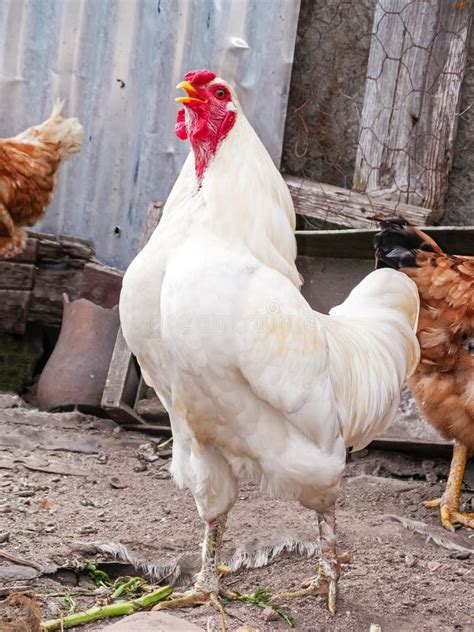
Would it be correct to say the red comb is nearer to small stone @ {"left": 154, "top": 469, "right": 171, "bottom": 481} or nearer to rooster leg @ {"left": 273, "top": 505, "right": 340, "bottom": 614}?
rooster leg @ {"left": 273, "top": 505, "right": 340, "bottom": 614}

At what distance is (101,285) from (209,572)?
3225 mm

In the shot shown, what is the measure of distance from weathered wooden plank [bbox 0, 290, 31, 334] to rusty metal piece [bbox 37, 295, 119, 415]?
1.50 ft

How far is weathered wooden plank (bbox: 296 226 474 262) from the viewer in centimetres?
539

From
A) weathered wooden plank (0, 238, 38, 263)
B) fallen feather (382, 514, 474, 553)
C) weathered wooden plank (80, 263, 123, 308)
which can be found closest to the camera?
fallen feather (382, 514, 474, 553)

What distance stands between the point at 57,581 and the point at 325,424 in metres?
1.42

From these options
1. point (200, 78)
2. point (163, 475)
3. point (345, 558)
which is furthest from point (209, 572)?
point (200, 78)

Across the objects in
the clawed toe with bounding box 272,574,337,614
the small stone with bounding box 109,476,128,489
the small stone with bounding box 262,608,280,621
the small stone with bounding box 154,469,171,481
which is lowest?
the small stone with bounding box 109,476,128,489

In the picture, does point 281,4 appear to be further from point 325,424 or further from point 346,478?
point 325,424

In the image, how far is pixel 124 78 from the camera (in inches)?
262

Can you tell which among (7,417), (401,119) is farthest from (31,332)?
(401,119)

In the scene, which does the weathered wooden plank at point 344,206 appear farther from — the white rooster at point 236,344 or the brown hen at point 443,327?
the white rooster at point 236,344

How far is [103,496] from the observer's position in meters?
5.04

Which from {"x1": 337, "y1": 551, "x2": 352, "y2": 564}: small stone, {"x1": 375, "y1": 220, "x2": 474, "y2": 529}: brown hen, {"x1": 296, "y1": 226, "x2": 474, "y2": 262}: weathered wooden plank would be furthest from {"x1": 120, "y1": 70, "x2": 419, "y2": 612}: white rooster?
{"x1": 296, "y1": 226, "x2": 474, "y2": 262}: weathered wooden plank

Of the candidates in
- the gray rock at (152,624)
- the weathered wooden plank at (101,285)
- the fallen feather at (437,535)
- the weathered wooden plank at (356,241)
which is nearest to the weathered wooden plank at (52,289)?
the weathered wooden plank at (101,285)
